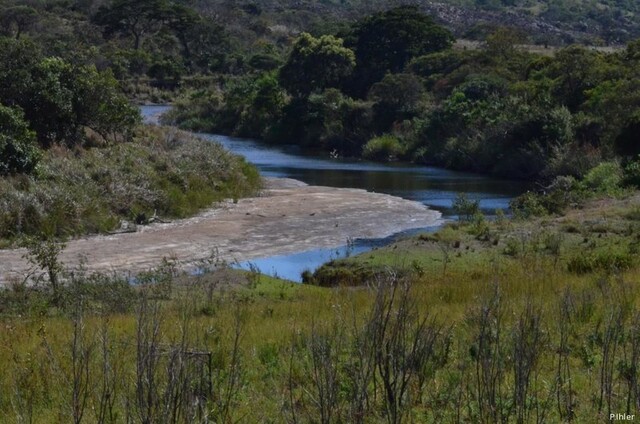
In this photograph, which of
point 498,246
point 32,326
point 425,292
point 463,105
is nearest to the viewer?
point 32,326

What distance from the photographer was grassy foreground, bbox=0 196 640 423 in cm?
627

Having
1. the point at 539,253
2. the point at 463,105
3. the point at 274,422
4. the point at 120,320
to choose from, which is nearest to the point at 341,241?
the point at 539,253

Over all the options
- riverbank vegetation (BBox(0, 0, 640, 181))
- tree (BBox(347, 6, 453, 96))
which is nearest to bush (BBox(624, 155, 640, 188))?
riverbank vegetation (BBox(0, 0, 640, 181))

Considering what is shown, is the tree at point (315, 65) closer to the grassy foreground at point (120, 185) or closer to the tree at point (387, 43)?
the tree at point (387, 43)

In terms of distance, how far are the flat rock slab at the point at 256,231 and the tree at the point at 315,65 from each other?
99.9 ft

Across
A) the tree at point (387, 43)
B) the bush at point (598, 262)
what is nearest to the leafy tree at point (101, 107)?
the bush at point (598, 262)

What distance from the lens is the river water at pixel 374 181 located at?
25906mm

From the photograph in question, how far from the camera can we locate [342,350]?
29.5ft

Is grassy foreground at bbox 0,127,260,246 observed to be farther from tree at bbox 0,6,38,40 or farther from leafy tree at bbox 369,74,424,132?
tree at bbox 0,6,38,40

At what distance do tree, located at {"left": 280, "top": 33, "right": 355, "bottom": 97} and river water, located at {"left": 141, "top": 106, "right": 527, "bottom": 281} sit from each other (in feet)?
29.2

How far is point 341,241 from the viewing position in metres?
27.7

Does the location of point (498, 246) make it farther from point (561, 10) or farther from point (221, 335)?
point (561, 10)

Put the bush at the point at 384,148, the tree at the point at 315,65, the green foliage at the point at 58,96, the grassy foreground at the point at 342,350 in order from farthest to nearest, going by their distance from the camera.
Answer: the tree at the point at 315,65
the bush at the point at 384,148
the green foliage at the point at 58,96
the grassy foreground at the point at 342,350

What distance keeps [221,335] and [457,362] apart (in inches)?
103
